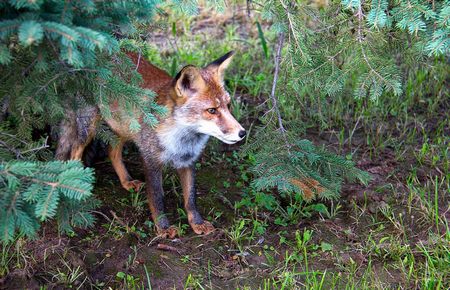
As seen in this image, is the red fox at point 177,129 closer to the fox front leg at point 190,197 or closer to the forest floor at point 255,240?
the fox front leg at point 190,197

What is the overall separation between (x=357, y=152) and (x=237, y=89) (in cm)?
162

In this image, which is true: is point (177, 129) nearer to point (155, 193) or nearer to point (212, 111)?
point (212, 111)

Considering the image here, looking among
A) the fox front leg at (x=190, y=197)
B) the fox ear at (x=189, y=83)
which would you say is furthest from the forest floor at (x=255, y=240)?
the fox ear at (x=189, y=83)

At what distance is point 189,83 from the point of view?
466 cm

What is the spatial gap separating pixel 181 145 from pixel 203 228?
0.68m

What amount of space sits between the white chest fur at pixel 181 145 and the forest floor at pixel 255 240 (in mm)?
470

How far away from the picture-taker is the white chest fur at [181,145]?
477 centimetres

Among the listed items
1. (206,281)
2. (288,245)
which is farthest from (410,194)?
(206,281)

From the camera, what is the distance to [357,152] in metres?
5.91

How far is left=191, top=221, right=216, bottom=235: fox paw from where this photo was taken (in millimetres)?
4754

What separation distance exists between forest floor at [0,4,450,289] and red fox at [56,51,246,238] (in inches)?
8.6

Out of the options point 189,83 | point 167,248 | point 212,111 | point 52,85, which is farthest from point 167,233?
point 52,85

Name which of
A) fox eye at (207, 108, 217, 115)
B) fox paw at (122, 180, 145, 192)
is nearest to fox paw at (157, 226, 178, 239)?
fox paw at (122, 180, 145, 192)

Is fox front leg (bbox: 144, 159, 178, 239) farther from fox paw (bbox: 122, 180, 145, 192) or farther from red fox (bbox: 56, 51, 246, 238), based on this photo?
fox paw (bbox: 122, 180, 145, 192)
